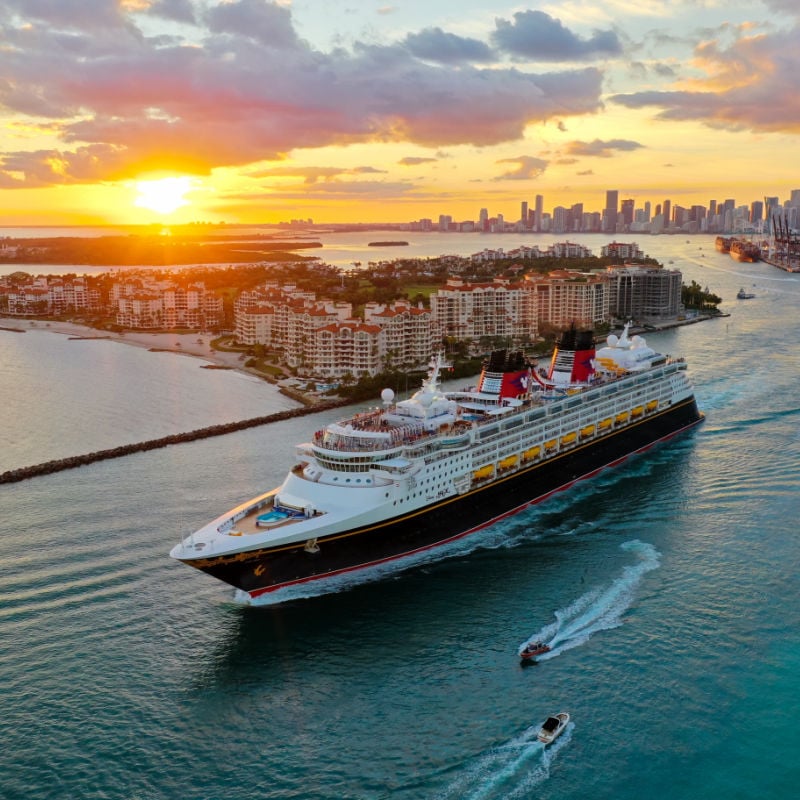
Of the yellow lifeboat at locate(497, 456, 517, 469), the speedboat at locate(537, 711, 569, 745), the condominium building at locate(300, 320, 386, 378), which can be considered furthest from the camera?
the condominium building at locate(300, 320, 386, 378)

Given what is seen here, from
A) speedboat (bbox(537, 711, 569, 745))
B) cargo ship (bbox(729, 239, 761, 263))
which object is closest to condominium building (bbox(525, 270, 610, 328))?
speedboat (bbox(537, 711, 569, 745))

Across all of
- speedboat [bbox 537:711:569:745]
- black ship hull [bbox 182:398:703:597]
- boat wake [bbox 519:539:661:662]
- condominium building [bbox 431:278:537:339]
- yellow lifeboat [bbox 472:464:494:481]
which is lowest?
speedboat [bbox 537:711:569:745]

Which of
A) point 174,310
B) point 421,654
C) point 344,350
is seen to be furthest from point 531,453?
point 174,310

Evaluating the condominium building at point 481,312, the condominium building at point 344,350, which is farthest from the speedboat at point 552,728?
the condominium building at point 481,312

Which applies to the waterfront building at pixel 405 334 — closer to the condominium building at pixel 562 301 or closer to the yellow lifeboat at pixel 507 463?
the condominium building at pixel 562 301

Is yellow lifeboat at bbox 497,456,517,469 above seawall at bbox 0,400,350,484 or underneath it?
above

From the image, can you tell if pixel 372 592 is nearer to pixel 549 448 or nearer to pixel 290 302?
pixel 549 448

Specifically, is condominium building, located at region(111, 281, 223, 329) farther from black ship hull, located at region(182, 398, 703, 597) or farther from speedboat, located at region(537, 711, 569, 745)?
speedboat, located at region(537, 711, 569, 745)

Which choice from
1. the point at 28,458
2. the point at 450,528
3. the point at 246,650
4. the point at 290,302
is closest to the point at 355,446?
the point at 450,528
